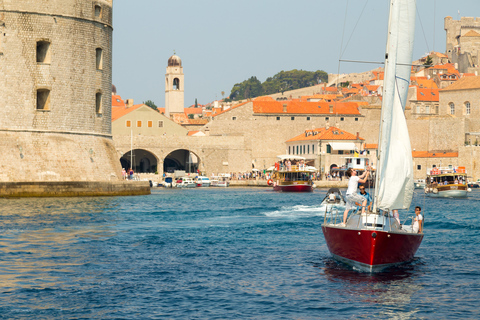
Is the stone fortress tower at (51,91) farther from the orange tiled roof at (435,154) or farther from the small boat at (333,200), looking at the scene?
the orange tiled roof at (435,154)

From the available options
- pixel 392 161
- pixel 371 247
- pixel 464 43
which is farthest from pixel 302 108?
pixel 371 247

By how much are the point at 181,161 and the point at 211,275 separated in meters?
58.4

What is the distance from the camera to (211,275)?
1426 centimetres

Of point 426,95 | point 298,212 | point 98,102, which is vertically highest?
point 426,95

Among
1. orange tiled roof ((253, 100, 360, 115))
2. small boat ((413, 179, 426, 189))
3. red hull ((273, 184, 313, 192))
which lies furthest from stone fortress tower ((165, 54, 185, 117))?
red hull ((273, 184, 313, 192))

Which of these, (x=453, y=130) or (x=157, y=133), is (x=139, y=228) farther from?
(x=453, y=130)

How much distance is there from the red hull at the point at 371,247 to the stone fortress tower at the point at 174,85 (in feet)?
250

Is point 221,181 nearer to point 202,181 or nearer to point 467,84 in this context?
point 202,181

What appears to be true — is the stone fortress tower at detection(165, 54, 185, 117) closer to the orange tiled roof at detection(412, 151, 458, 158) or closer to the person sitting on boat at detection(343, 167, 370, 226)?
the orange tiled roof at detection(412, 151, 458, 158)

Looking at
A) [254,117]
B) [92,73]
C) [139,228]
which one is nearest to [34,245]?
[139,228]

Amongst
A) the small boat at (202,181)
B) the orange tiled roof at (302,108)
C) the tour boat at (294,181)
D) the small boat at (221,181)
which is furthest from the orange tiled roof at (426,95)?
the tour boat at (294,181)

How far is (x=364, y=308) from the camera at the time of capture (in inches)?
452

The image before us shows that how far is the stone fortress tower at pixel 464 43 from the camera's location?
114312 mm

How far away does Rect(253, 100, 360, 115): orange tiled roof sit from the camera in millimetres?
78000
